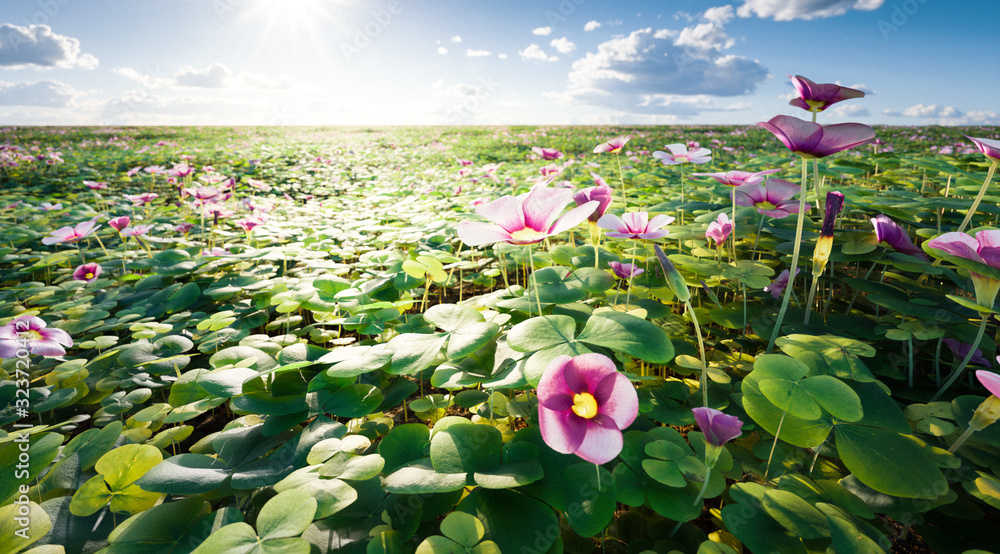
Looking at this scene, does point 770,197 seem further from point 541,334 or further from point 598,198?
point 541,334

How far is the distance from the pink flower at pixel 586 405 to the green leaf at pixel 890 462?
580 millimetres

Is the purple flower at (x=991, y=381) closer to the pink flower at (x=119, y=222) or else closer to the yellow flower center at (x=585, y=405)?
the yellow flower center at (x=585, y=405)

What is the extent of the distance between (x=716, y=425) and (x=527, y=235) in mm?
528

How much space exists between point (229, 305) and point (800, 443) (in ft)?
8.24

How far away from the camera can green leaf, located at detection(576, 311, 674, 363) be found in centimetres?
87

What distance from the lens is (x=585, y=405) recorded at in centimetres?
66

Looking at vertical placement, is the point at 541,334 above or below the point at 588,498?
above

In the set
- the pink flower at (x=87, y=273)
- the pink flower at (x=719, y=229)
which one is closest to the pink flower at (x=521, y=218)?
the pink flower at (x=719, y=229)

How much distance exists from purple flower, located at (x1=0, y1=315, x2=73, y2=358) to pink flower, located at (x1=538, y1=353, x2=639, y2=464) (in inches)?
71.0

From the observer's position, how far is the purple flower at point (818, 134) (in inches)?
34.0

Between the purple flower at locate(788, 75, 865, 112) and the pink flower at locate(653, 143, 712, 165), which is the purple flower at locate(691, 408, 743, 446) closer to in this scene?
the purple flower at locate(788, 75, 865, 112)

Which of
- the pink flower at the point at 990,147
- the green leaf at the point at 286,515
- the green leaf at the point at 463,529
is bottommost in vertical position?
the green leaf at the point at 463,529

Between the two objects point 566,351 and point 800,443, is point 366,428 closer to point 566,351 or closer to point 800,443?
point 566,351

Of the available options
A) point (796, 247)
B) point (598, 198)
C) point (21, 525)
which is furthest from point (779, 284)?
point (21, 525)
